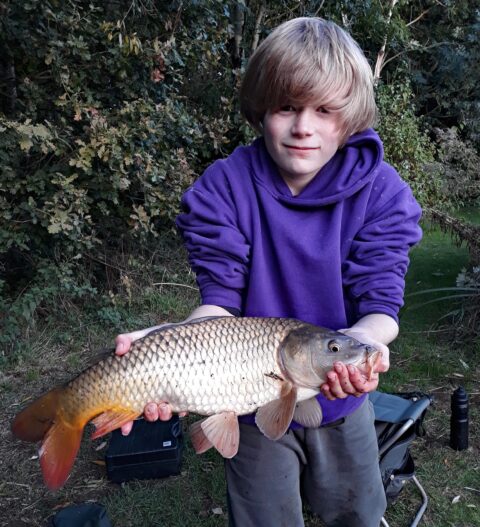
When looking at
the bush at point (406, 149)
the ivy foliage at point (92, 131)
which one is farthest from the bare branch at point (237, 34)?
the bush at point (406, 149)

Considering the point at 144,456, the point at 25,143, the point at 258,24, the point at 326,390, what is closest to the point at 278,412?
the point at 326,390

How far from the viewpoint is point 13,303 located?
3.12 meters

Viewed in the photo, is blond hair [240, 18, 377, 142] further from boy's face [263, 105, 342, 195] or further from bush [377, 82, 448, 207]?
bush [377, 82, 448, 207]

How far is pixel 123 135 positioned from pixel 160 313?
1170 mm

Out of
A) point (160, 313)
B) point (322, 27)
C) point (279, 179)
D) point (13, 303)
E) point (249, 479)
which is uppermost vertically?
point (322, 27)

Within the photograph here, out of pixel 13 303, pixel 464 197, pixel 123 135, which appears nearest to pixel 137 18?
pixel 123 135

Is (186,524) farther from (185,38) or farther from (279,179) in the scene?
(185,38)

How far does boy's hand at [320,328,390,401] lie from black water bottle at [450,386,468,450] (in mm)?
1371

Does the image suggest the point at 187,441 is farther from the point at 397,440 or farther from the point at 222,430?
the point at 222,430

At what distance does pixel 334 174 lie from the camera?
4.45 ft

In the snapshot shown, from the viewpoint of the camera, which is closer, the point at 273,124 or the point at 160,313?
the point at 273,124

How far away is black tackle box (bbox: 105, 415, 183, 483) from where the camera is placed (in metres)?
2.17

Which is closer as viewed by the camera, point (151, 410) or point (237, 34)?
point (151, 410)

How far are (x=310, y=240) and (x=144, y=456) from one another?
129cm
